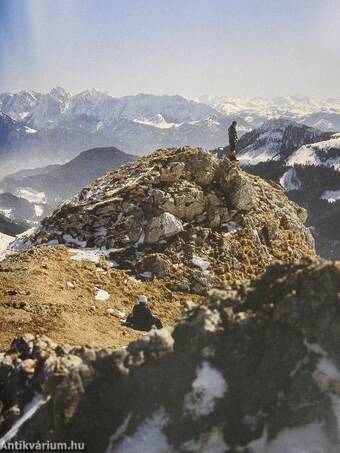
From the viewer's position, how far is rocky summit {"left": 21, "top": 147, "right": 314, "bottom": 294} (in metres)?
28.9

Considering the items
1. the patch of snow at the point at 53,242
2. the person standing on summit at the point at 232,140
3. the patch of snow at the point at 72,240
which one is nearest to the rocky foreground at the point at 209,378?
the patch of snow at the point at 72,240

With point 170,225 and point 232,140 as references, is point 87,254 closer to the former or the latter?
point 170,225

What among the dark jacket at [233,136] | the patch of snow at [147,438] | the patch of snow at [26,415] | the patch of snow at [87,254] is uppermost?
the dark jacket at [233,136]

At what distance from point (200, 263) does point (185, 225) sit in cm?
336

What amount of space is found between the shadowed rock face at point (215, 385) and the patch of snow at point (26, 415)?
165mm

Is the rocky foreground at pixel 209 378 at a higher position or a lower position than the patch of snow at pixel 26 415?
higher

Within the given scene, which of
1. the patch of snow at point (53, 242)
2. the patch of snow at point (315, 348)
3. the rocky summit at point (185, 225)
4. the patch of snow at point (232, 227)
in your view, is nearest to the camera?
the patch of snow at point (315, 348)

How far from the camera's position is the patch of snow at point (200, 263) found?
28.7 meters

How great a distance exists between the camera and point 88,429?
466 inches

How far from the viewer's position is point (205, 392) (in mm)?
11805

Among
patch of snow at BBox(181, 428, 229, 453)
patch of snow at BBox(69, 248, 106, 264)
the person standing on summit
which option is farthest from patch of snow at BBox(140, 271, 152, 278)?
patch of snow at BBox(181, 428, 229, 453)

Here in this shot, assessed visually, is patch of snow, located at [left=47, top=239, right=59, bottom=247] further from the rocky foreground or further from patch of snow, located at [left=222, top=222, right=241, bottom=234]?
the rocky foreground

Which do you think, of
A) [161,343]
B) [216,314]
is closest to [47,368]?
[161,343]

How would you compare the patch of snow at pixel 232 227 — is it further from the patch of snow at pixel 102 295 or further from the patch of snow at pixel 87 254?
the patch of snow at pixel 102 295
